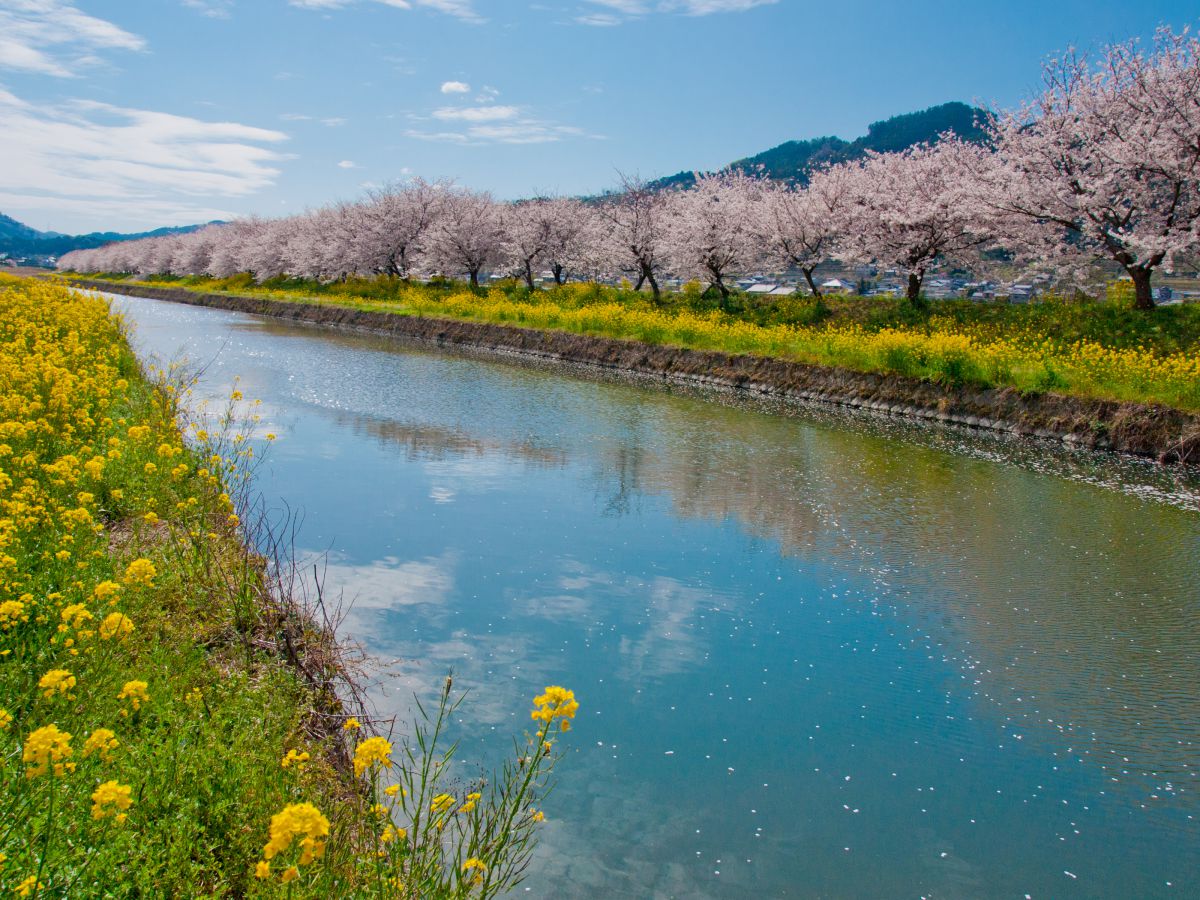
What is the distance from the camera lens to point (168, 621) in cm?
525

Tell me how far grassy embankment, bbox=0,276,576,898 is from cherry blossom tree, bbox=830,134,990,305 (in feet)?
82.6

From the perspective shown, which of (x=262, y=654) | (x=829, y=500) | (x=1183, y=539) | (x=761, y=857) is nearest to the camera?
(x=761, y=857)

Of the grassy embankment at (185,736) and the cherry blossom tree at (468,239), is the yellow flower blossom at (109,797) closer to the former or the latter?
the grassy embankment at (185,736)

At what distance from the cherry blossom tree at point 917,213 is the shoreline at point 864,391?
7.85 meters

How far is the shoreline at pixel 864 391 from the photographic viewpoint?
1568 centimetres

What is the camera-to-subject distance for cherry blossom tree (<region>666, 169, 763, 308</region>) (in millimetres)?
33000

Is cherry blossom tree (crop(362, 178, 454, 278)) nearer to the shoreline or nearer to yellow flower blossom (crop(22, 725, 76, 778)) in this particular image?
the shoreline

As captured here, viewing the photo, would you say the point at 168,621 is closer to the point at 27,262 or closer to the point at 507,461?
the point at 507,461

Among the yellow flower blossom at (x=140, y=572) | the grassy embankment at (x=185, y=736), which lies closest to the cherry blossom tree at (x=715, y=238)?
the grassy embankment at (x=185, y=736)

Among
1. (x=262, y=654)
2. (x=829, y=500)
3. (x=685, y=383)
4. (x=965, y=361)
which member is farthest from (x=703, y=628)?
(x=685, y=383)

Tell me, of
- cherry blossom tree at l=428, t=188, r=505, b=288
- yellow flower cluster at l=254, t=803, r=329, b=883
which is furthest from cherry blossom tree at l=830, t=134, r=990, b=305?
yellow flower cluster at l=254, t=803, r=329, b=883

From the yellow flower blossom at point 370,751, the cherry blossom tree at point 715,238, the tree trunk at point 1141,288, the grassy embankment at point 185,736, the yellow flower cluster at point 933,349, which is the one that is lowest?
the grassy embankment at point 185,736

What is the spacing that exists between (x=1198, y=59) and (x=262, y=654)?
2602 cm

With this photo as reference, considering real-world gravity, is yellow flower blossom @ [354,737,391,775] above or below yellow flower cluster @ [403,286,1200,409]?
below
